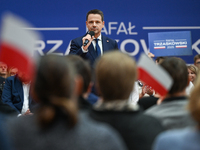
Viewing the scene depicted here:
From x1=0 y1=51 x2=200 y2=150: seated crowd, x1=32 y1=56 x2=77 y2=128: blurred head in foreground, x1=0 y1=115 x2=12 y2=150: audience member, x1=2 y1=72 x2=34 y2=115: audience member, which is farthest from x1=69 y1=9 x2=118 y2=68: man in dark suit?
x1=32 y1=56 x2=77 y2=128: blurred head in foreground

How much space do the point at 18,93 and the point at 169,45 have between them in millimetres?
2597

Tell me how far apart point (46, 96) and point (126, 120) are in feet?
1.39

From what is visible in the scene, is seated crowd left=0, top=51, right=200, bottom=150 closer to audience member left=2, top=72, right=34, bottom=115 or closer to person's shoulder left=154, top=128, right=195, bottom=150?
person's shoulder left=154, top=128, right=195, bottom=150

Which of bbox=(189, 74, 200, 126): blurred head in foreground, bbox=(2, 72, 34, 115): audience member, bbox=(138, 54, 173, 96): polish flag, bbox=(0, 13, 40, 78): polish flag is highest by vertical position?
bbox=(0, 13, 40, 78): polish flag

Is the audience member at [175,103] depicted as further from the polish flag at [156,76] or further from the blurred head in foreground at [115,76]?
the blurred head in foreground at [115,76]

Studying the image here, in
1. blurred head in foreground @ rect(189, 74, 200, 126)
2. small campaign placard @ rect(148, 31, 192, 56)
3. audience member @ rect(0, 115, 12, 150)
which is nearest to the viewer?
blurred head in foreground @ rect(189, 74, 200, 126)

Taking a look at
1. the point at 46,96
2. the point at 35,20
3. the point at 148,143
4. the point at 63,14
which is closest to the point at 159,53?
the point at 63,14

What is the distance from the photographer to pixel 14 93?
12.6ft

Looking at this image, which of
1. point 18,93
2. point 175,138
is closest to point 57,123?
point 175,138

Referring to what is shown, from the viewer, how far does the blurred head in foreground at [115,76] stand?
1328 millimetres

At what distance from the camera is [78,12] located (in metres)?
6.05

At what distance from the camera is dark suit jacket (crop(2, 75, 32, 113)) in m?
3.83

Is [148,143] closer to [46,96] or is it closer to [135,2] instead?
[46,96]

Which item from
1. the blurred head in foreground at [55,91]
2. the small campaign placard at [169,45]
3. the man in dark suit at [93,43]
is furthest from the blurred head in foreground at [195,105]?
the small campaign placard at [169,45]
